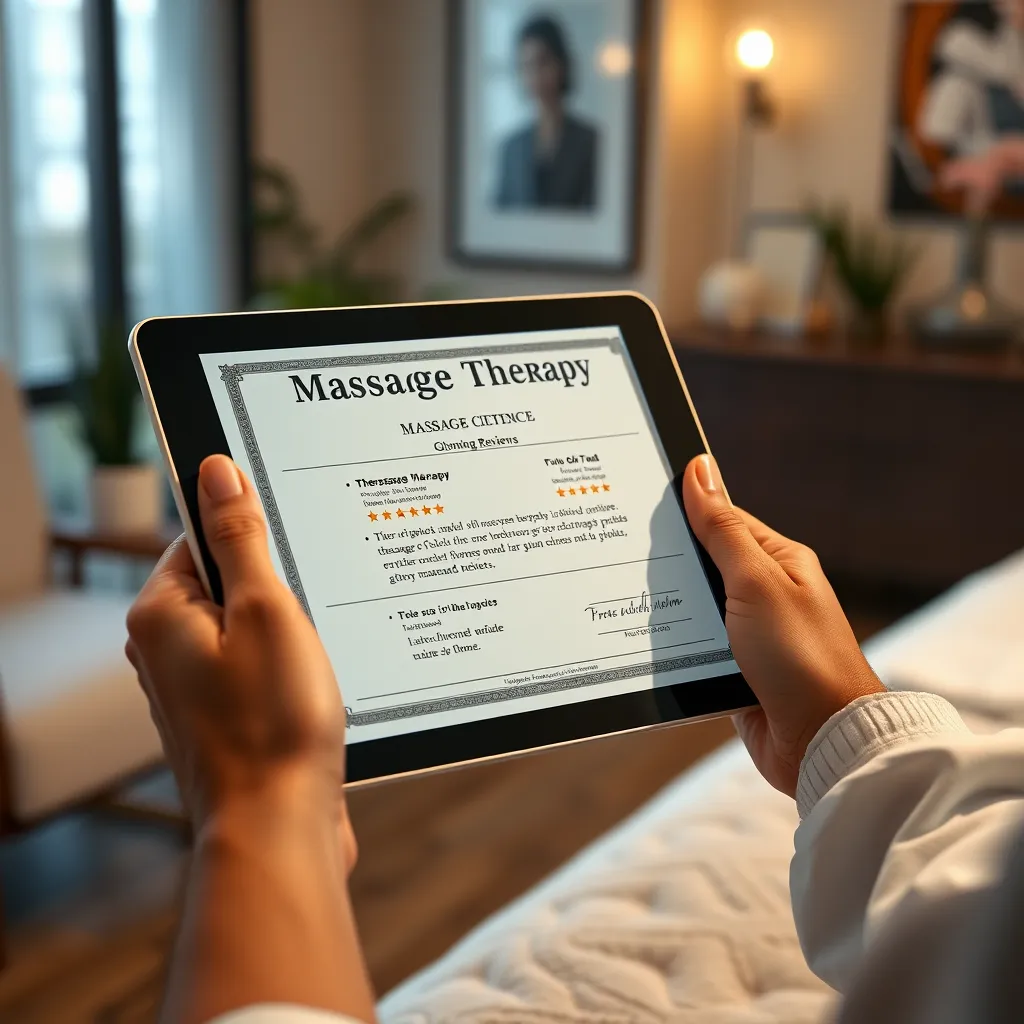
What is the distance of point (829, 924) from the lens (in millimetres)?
708

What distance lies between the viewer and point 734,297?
13.6ft

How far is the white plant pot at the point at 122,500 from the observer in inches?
108

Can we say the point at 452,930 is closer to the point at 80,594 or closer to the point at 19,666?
the point at 19,666

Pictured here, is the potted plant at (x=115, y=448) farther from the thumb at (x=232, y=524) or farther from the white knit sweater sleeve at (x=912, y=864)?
the white knit sweater sleeve at (x=912, y=864)

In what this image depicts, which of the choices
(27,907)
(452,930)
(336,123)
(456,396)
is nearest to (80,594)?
(27,907)

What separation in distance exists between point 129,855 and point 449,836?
1.98 ft

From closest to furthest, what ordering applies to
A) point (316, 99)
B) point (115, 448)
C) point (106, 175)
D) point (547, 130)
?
1. point (115, 448)
2. point (106, 175)
3. point (547, 130)
4. point (316, 99)

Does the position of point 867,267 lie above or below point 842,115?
below

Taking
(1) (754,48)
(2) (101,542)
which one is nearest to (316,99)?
(1) (754,48)

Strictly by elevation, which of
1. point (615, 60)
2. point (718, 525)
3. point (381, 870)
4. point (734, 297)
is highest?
point (615, 60)

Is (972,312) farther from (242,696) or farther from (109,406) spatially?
(242,696)

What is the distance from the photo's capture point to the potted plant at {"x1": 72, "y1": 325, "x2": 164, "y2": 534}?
2750 mm

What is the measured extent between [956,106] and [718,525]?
141 inches

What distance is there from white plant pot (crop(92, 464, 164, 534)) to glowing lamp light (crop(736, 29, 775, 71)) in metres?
2.40
